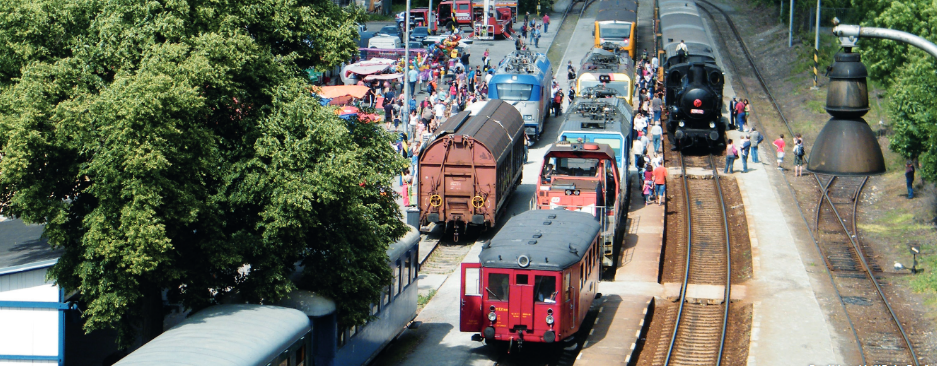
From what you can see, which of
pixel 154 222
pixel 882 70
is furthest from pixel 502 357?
pixel 882 70

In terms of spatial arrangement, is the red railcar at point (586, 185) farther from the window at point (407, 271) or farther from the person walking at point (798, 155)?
the person walking at point (798, 155)

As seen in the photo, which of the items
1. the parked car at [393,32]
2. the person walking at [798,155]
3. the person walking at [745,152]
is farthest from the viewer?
the parked car at [393,32]

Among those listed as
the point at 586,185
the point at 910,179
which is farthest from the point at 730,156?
the point at 586,185

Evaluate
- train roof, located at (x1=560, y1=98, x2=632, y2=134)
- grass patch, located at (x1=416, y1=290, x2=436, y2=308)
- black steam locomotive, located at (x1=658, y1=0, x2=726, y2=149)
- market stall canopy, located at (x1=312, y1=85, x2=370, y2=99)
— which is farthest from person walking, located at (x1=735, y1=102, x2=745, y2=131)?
grass patch, located at (x1=416, y1=290, x2=436, y2=308)

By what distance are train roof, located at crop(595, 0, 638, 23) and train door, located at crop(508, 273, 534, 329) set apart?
4147 centimetres

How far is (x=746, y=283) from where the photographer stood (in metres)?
26.2

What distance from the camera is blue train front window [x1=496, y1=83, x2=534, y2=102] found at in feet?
138

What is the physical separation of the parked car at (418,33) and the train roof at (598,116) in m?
27.4

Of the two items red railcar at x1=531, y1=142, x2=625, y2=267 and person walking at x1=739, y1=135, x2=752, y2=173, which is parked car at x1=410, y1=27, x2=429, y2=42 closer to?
person walking at x1=739, y1=135, x2=752, y2=173

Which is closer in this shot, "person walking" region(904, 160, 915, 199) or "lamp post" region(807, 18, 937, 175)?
"lamp post" region(807, 18, 937, 175)

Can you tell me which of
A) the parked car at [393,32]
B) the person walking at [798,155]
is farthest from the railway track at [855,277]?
the parked car at [393,32]

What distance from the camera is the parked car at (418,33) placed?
63244 mm

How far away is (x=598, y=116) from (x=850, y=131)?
88.8ft

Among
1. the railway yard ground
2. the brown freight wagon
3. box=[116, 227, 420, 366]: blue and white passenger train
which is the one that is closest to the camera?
box=[116, 227, 420, 366]: blue and white passenger train
